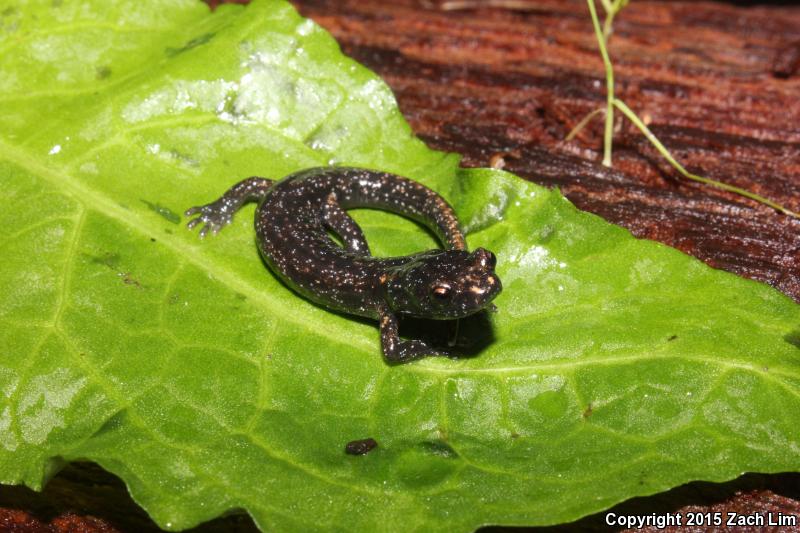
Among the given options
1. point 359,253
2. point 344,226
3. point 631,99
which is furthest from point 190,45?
point 631,99

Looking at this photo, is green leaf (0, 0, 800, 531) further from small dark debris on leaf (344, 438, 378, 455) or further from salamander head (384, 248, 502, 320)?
salamander head (384, 248, 502, 320)

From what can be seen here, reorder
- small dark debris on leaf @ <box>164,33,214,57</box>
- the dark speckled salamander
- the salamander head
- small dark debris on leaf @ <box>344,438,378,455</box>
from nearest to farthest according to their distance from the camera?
small dark debris on leaf @ <box>344,438,378,455</box>, the salamander head, the dark speckled salamander, small dark debris on leaf @ <box>164,33,214,57</box>

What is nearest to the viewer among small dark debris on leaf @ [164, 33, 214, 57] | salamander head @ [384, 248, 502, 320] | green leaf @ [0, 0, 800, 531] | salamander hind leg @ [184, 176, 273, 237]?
green leaf @ [0, 0, 800, 531]

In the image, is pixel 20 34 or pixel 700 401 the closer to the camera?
pixel 700 401

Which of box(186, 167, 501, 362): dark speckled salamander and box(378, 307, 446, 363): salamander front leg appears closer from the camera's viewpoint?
box(378, 307, 446, 363): salamander front leg

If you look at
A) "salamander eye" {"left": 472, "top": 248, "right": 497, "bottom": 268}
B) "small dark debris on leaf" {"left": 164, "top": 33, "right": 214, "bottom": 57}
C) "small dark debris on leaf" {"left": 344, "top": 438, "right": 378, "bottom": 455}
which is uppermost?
"small dark debris on leaf" {"left": 164, "top": 33, "right": 214, "bottom": 57}

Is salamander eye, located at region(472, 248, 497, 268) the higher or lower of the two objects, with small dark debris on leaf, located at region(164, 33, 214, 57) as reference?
lower

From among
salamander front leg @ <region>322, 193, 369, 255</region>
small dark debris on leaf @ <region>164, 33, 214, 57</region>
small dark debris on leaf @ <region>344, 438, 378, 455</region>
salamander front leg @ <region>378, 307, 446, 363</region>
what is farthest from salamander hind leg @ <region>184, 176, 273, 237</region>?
small dark debris on leaf @ <region>344, 438, 378, 455</region>

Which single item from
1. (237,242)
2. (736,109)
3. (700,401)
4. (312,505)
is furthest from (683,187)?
(312,505)

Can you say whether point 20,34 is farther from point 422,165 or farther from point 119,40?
point 422,165
